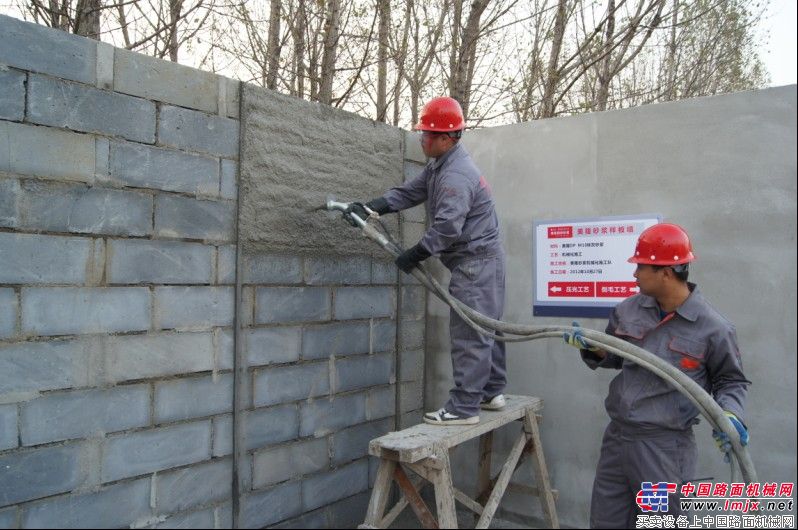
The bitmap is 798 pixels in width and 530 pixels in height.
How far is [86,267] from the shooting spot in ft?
7.98

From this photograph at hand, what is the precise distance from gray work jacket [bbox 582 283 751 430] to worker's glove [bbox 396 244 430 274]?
107 centimetres

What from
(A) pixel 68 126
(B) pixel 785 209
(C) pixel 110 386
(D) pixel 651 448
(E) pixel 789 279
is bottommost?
(D) pixel 651 448

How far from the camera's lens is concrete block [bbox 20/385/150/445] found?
7.52 ft

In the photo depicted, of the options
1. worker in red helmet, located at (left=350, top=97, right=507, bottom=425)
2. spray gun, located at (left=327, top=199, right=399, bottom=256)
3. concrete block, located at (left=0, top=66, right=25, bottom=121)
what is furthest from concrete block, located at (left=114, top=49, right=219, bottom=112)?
worker in red helmet, located at (left=350, top=97, right=507, bottom=425)

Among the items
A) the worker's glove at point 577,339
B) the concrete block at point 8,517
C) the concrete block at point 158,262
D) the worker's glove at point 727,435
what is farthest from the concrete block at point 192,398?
the worker's glove at point 727,435

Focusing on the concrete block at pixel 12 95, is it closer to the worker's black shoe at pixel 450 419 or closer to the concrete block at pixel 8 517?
the concrete block at pixel 8 517

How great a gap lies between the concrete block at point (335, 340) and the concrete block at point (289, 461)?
1.58 ft

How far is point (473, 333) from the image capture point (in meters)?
3.04

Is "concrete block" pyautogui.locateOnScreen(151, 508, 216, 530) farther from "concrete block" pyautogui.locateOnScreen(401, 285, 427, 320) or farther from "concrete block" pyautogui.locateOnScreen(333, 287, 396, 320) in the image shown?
"concrete block" pyautogui.locateOnScreen(401, 285, 427, 320)

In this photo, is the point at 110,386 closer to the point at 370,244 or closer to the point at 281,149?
the point at 281,149

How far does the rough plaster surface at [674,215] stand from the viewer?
284 centimetres

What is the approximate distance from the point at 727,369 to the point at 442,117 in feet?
5.81

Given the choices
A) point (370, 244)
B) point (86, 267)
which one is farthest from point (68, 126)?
point (370, 244)

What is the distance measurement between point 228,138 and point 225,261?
591 mm
